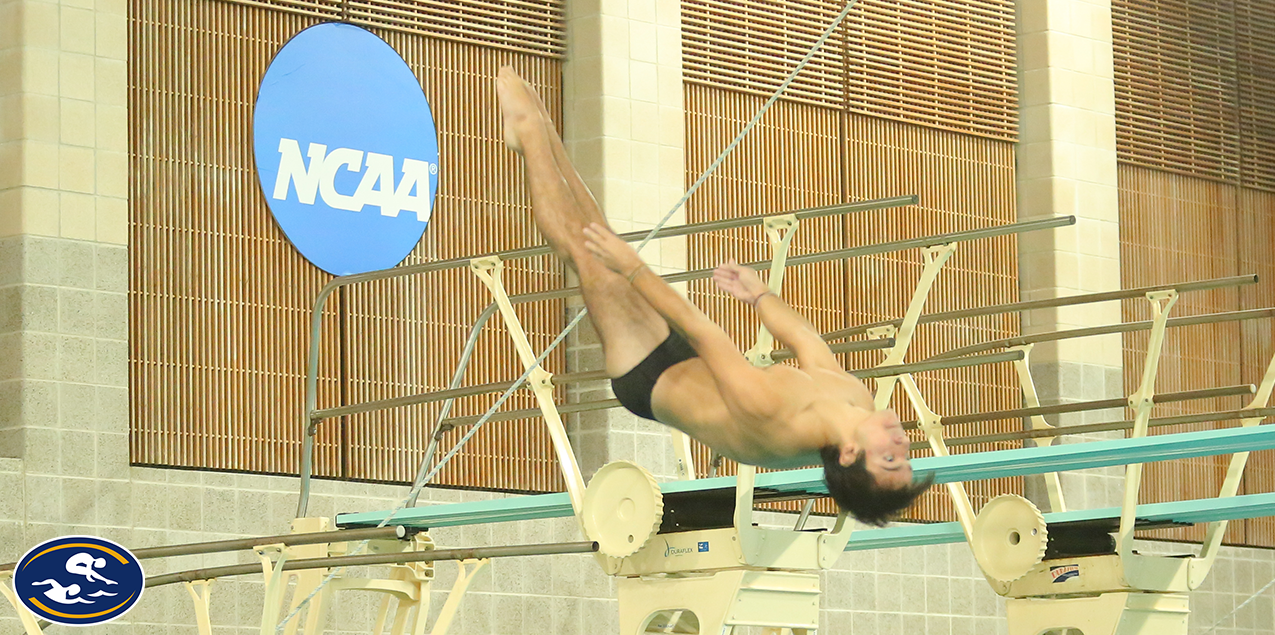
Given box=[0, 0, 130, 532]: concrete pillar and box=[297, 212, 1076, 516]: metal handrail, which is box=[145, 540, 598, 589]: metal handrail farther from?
box=[0, 0, 130, 532]: concrete pillar

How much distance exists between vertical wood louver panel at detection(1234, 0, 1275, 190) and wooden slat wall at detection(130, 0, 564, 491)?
9.31m

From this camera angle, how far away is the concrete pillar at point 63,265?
1337 centimetres

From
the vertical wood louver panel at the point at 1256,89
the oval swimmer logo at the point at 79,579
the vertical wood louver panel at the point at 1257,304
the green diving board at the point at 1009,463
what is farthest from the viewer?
the vertical wood louver panel at the point at 1256,89

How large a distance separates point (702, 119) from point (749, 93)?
623mm

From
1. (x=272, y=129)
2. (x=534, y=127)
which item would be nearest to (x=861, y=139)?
(x=272, y=129)

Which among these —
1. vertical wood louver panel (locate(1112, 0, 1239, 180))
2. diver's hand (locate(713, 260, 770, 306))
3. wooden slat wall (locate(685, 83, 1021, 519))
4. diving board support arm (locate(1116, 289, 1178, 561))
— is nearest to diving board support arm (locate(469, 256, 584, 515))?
diving board support arm (locate(1116, 289, 1178, 561))

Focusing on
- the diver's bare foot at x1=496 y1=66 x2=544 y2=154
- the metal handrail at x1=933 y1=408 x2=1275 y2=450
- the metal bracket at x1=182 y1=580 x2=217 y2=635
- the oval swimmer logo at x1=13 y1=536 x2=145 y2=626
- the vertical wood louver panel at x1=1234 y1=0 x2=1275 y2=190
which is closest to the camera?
the diver's bare foot at x1=496 y1=66 x2=544 y2=154

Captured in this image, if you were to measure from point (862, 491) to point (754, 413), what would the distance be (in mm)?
528

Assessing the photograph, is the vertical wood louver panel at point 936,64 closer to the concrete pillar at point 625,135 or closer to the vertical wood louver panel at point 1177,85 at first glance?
the vertical wood louver panel at point 1177,85

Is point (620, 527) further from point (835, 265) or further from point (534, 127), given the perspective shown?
point (835, 265)

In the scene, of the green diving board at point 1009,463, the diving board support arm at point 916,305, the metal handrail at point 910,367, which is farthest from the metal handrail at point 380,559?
the diving board support arm at point 916,305

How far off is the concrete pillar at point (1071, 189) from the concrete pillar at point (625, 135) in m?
4.33

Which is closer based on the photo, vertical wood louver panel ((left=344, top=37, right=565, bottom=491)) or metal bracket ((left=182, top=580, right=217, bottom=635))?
metal bracket ((left=182, top=580, right=217, bottom=635))

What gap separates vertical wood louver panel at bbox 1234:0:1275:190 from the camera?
20953 millimetres
